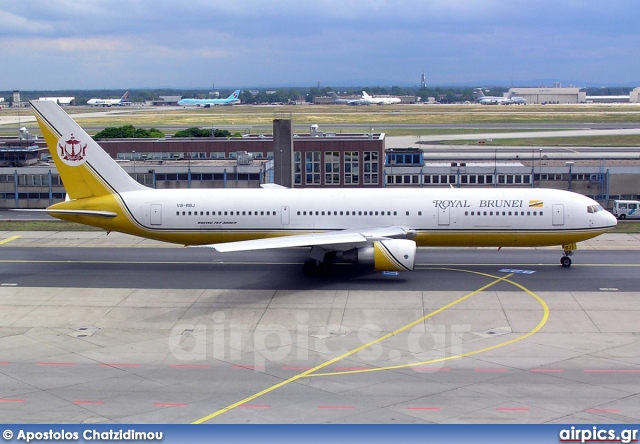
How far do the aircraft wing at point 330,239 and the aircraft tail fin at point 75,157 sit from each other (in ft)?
28.9

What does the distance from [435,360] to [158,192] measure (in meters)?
22.0

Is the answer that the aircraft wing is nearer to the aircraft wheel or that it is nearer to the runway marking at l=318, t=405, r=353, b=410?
the aircraft wheel

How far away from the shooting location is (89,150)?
42531 millimetres

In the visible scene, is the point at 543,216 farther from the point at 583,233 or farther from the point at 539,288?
the point at 539,288

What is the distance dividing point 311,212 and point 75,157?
44.3 ft

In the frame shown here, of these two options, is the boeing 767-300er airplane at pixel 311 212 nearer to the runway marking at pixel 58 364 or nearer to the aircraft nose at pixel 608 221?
the aircraft nose at pixel 608 221

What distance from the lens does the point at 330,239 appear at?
1533 inches

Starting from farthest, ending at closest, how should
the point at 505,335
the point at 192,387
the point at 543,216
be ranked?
the point at 543,216 → the point at 505,335 → the point at 192,387

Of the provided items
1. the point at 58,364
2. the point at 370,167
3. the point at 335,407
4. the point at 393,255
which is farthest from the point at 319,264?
the point at 370,167

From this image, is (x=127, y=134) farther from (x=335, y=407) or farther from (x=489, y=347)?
(x=335, y=407)

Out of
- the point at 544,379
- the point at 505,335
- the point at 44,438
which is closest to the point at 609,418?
the point at 544,379

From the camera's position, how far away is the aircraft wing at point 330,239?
3716cm

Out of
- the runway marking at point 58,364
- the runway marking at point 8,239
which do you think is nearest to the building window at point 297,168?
the runway marking at point 8,239

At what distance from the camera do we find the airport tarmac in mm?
22422
